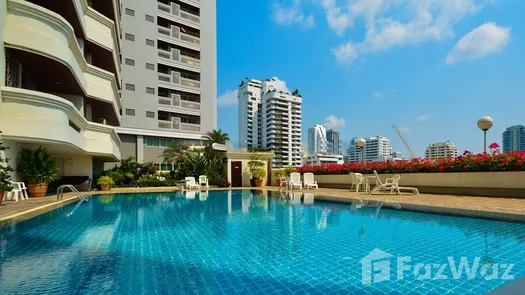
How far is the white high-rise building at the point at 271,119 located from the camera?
105 metres

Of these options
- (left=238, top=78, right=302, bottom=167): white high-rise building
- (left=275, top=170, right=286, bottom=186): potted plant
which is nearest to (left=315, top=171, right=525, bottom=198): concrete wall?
(left=275, top=170, right=286, bottom=186): potted plant

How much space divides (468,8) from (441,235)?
39.1 ft

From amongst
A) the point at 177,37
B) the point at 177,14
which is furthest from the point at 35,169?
the point at 177,14

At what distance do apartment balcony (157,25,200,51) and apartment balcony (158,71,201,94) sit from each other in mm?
3537

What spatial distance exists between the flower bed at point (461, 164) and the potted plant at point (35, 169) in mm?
15576

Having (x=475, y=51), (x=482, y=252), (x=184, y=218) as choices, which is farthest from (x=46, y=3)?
(x=475, y=51)

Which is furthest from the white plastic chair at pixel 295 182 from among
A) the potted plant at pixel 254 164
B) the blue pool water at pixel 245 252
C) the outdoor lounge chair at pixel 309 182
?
the blue pool water at pixel 245 252

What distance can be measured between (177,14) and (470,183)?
1272 inches

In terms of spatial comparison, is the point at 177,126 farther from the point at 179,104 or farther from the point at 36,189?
the point at 36,189

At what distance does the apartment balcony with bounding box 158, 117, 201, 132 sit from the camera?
105 ft

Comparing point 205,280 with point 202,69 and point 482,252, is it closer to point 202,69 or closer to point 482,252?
point 482,252

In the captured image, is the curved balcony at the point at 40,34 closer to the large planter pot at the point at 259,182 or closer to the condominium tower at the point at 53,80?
the condominium tower at the point at 53,80

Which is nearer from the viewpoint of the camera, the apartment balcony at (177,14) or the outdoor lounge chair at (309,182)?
the outdoor lounge chair at (309,182)

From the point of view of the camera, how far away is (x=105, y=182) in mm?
19297
